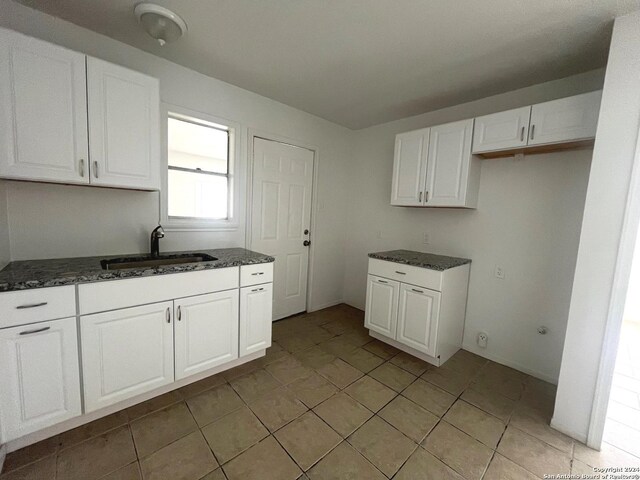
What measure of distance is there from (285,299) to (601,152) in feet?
9.64

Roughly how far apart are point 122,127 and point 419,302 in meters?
2.68

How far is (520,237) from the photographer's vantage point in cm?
235

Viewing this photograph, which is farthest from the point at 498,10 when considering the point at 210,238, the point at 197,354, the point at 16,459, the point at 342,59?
the point at 16,459

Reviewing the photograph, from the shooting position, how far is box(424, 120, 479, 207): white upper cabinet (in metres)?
2.38

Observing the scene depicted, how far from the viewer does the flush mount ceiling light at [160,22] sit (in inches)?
60.7

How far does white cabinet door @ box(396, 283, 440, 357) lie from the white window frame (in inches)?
72.3

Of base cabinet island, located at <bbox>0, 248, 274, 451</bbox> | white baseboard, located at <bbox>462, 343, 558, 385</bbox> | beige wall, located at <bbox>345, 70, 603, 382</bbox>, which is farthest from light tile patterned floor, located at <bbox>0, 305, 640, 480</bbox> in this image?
beige wall, located at <bbox>345, 70, 603, 382</bbox>

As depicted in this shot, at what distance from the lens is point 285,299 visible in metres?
3.23

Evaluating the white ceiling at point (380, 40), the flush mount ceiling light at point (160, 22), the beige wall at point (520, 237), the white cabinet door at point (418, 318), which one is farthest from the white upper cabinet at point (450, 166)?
the flush mount ceiling light at point (160, 22)

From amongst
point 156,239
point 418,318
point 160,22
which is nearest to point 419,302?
point 418,318

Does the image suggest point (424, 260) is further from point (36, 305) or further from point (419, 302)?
point (36, 305)

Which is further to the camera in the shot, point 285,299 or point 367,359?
point 285,299

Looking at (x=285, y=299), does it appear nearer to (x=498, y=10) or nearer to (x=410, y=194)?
(x=410, y=194)

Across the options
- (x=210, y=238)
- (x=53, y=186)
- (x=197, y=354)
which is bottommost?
(x=197, y=354)
